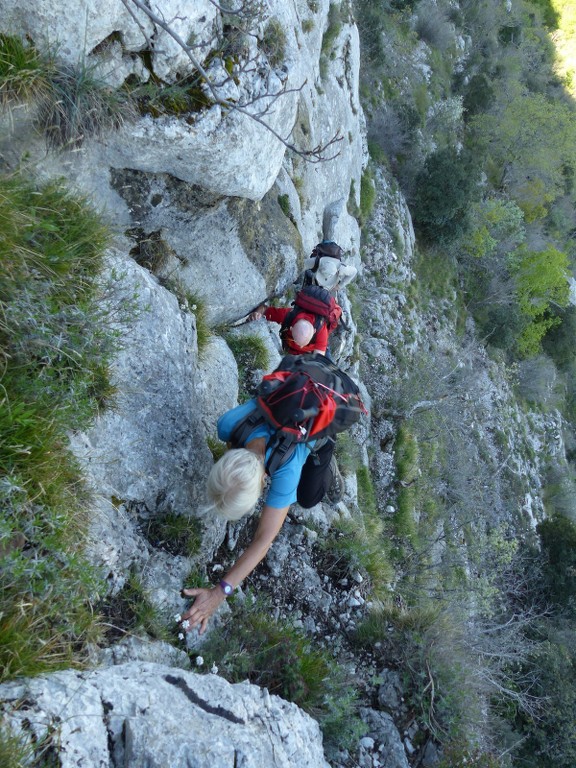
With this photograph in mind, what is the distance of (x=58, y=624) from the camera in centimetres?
278

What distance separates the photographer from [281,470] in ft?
12.3

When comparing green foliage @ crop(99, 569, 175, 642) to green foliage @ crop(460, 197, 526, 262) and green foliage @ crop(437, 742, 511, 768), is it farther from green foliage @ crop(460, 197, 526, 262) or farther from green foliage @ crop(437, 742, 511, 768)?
green foliage @ crop(460, 197, 526, 262)

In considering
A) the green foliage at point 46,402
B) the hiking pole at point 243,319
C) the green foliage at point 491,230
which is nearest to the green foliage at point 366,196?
the green foliage at point 491,230

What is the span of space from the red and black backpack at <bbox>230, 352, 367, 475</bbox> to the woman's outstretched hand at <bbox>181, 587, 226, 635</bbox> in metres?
1.12

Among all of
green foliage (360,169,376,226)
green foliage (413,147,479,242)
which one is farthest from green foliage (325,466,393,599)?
green foliage (413,147,479,242)

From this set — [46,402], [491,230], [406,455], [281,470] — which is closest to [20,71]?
[46,402]

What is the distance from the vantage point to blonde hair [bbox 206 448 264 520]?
345 cm

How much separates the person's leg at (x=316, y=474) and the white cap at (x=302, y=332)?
4.08 ft

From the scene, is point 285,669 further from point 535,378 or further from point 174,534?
point 535,378

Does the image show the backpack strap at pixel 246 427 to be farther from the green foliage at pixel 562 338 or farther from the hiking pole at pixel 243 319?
the green foliage at pixel 562 338

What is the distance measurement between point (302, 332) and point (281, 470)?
1.84m

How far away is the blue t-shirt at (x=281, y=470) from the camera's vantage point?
372 cm

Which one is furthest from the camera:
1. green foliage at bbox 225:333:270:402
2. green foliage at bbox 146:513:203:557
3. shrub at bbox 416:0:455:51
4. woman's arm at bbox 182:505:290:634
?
shrub at bbox 416:0:455:51

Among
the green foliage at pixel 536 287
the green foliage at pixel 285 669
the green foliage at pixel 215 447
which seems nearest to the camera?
the green foliage at pixel 285 669
